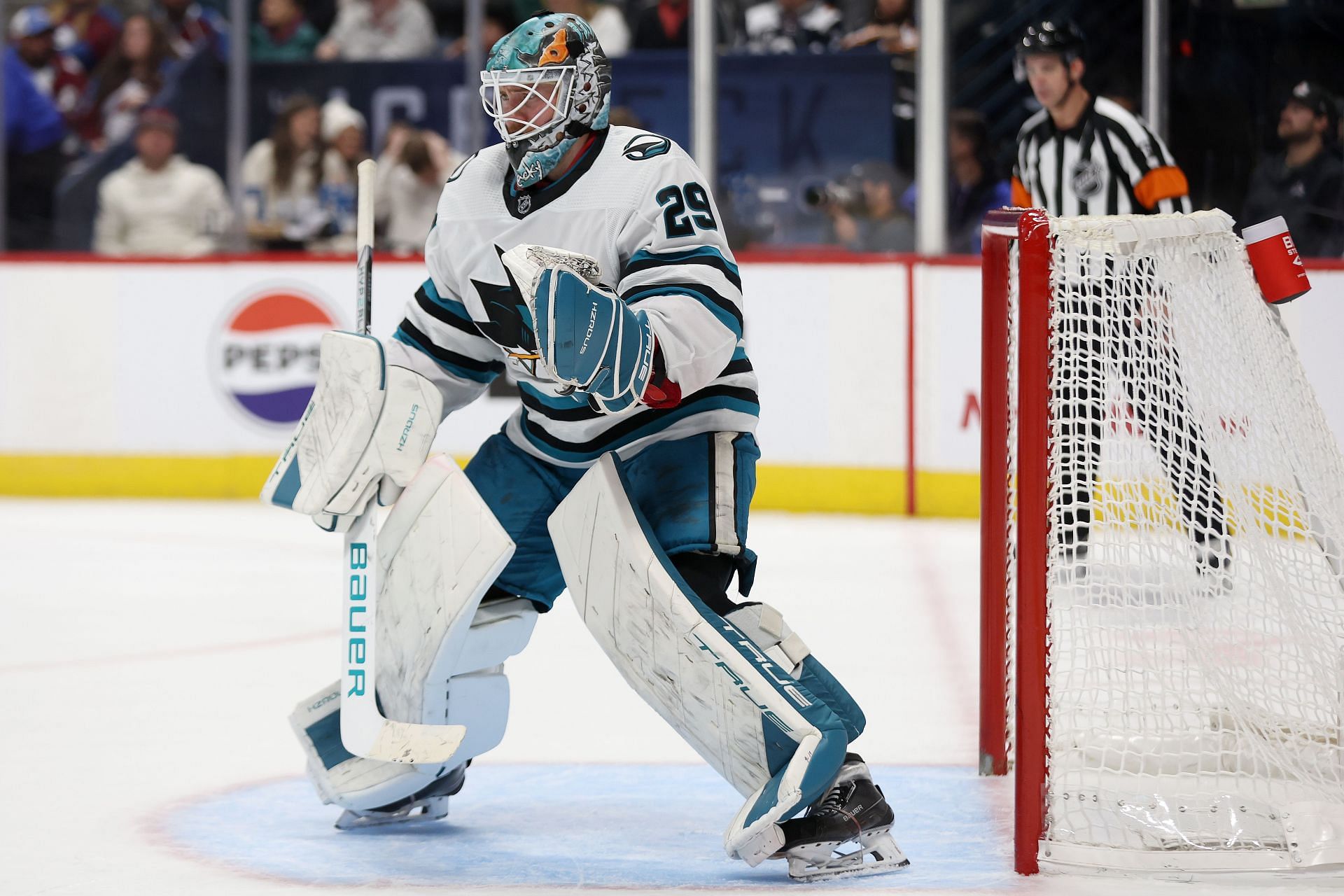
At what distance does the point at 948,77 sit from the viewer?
5930 millimetres

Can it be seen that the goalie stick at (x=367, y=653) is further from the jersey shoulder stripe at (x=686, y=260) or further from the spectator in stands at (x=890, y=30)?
the spectator in stands at (x=890, y=30)

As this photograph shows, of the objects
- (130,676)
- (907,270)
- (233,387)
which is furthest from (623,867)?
(233,387)

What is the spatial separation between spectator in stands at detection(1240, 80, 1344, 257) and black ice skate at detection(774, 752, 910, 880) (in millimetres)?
3645

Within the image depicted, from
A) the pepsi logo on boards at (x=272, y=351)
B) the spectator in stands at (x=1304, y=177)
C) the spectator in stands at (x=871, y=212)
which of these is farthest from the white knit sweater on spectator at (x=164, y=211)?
the spectator in stands at (x=1304, y=177)

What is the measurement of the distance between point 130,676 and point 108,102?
13.1 feet

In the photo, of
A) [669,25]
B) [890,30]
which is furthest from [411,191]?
[890,30]

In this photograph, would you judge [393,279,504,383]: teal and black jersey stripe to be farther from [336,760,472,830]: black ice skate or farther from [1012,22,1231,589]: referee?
[1012,22,1231,589]: referee

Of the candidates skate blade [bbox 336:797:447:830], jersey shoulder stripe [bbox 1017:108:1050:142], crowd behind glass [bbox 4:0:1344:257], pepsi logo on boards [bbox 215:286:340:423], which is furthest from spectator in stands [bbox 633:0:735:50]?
skate blade [bbox 336:797:447:830]

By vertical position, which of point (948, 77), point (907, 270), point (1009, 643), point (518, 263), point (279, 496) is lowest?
point (1009, 643)

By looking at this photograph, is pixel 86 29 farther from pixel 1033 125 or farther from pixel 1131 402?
pixel 1131 402

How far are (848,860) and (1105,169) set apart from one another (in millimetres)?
2554

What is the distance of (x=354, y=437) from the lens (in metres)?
2.31

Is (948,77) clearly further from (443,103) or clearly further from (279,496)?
(279,496)

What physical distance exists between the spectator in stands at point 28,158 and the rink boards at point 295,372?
1.36 ft
